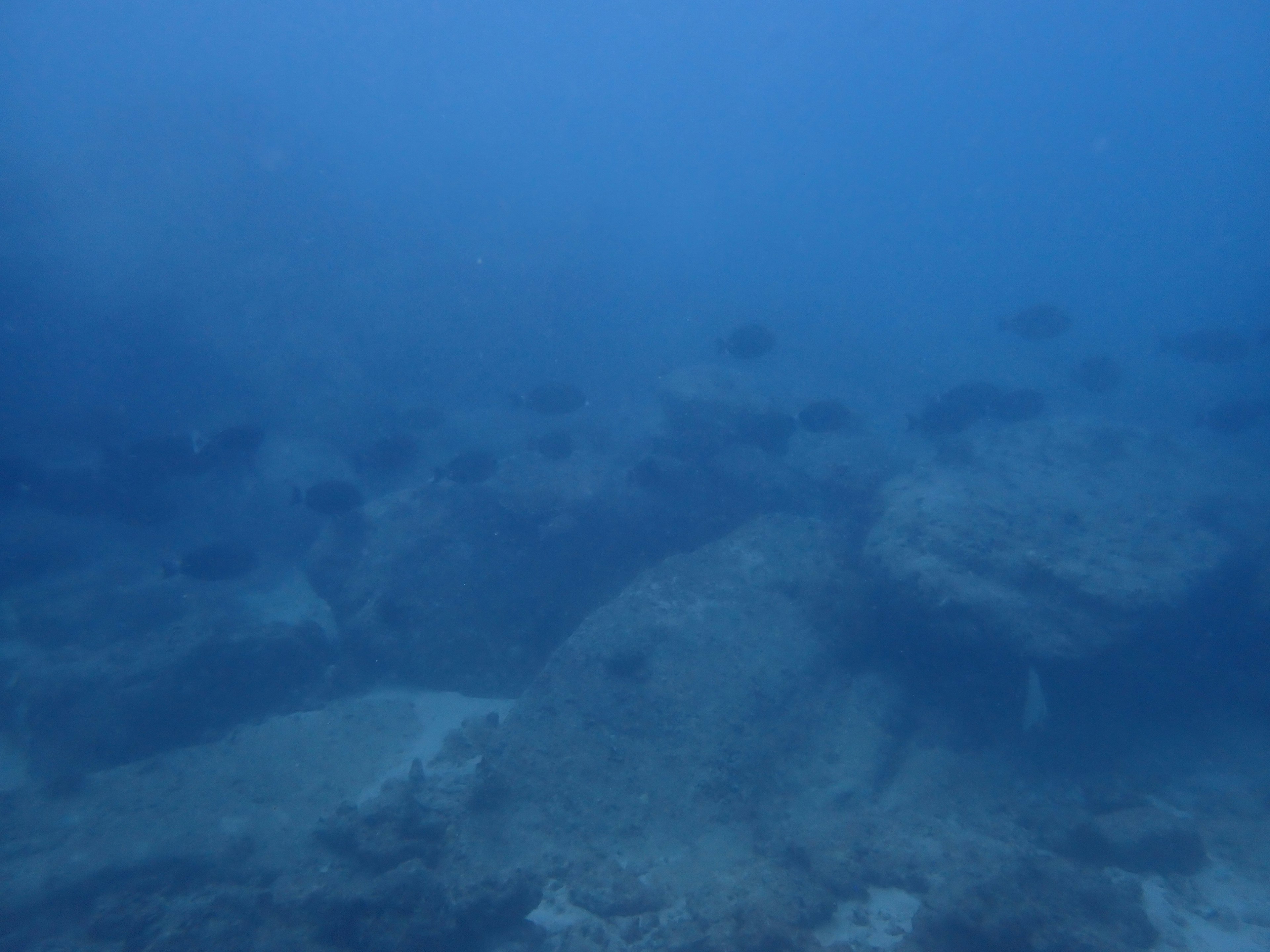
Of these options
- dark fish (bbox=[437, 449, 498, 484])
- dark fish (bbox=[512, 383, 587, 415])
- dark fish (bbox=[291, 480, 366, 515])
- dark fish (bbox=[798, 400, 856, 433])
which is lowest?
dark fish (bbox=[798, 400, 856, 433])

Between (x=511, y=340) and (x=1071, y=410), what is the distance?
19210 mm

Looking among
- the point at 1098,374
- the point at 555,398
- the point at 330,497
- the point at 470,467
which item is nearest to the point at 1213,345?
the point at 1098,374

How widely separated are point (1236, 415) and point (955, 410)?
603 cm

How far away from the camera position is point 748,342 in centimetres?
1199

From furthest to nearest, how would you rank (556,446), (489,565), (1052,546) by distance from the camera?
(556,446) → (489,565) → (1052,546)

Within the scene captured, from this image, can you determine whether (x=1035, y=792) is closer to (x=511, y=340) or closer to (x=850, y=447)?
(x=850, y=447)

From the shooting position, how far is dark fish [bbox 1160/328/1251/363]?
15.1m

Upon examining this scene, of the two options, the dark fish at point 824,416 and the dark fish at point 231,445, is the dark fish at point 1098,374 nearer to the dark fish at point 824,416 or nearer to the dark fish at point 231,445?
the dark fish at point 824,416

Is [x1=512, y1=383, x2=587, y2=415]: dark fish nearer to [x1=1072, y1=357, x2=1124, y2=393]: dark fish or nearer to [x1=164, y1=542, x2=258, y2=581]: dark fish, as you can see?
[x1=164, y1=542, x2=258, y2=581]: dark fish

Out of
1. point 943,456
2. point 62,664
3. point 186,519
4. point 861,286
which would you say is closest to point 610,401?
point 943,456

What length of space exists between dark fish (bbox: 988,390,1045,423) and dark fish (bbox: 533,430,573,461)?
8.87 meters

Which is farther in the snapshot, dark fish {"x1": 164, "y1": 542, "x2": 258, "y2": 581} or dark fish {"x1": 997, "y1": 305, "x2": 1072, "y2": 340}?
dark fish {"x1": 997, "y1": 305, "x2": 1072, "y2": 340}

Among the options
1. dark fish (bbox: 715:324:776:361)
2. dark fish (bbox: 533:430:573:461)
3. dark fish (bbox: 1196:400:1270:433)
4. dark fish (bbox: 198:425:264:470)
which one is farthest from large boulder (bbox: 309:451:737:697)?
dark fish (bbox: 1196:400:1270:433)

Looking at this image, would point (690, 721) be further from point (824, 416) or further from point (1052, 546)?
point (824, 416)
